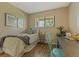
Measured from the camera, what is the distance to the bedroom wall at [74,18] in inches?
62.5

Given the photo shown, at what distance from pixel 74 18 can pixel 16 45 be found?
1.00m

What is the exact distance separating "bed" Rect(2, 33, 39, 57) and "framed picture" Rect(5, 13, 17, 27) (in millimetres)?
193

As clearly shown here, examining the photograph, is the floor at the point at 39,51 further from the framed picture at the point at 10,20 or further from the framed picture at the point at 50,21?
the framed picture at the point at 10,20

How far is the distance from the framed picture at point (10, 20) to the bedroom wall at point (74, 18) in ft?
2.83

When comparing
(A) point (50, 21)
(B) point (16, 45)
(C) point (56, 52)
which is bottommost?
(C) point (56, 52)

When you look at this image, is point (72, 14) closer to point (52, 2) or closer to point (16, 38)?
point (52, 2)

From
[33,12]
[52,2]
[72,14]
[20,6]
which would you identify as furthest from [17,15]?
[72,14]

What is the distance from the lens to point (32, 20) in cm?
164

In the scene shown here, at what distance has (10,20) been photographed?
1.60m

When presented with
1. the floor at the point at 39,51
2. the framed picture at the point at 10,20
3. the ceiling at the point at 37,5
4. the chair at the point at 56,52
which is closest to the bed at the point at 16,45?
the floor at the point at 39,51

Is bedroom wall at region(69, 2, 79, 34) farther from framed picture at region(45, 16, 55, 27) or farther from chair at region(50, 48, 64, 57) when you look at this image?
chair at region(50, 48, 64, 57)

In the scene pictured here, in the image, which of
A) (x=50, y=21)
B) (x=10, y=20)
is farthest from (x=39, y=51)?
(x=10, y=20)

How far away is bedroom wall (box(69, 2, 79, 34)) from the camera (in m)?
1.59

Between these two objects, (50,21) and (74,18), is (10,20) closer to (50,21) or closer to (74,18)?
(50,21)
